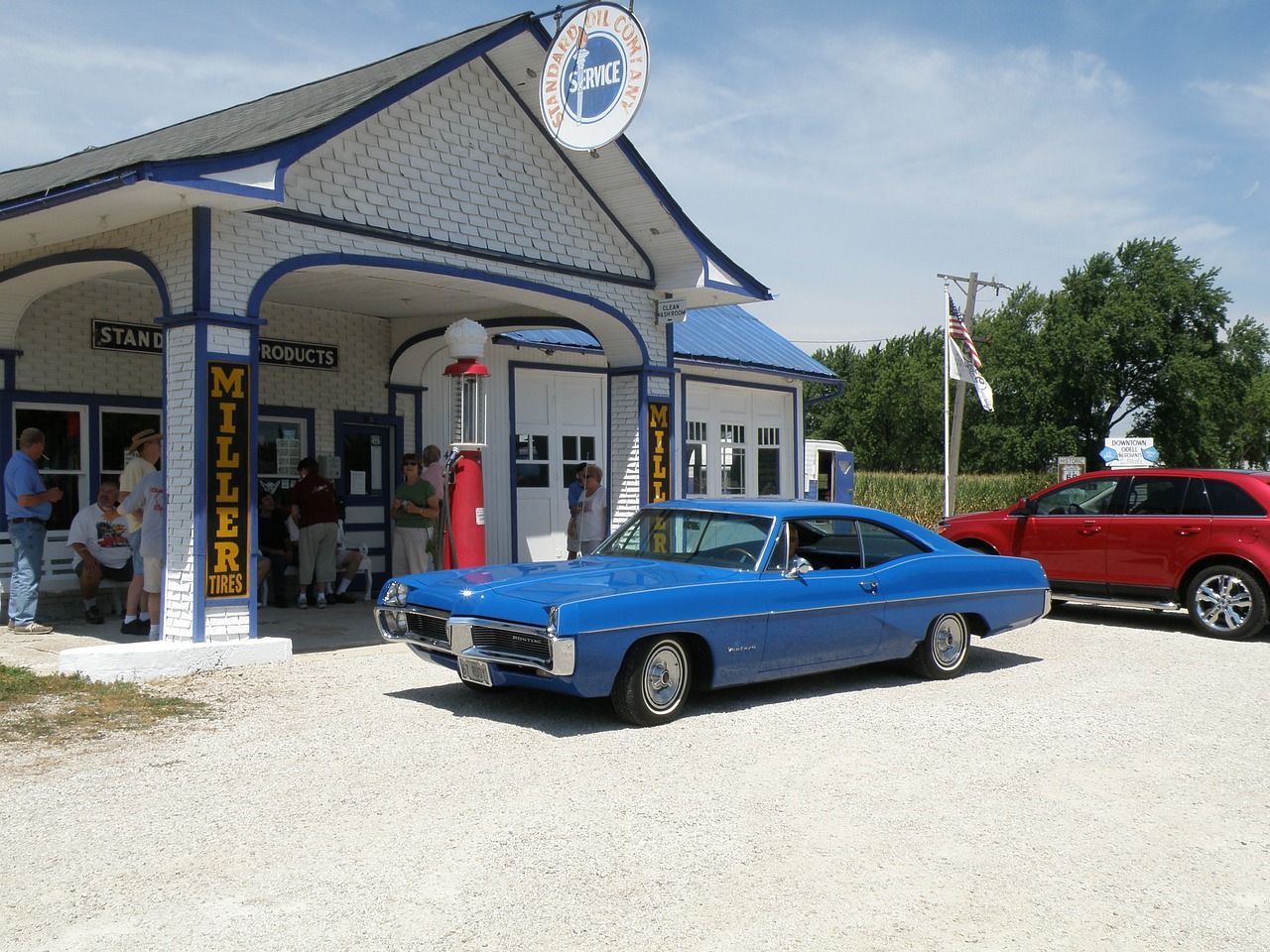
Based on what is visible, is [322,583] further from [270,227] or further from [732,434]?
[732,434]

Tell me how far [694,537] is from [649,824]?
330 centimetres

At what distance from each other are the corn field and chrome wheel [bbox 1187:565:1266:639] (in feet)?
62.5

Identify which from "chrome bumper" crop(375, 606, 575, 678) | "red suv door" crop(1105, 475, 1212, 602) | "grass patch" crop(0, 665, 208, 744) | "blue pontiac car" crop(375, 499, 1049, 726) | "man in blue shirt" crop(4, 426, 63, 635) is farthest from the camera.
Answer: "red suv door" crop(1105, 475, 1212, 602)

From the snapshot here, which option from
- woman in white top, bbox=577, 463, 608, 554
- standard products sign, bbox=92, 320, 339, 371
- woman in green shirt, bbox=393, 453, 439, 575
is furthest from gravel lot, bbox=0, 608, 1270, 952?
standard products sign, bbox=92, 320, 339, 371

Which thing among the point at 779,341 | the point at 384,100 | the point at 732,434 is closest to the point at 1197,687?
the point at 384,100

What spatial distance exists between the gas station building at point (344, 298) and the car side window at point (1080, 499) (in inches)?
158

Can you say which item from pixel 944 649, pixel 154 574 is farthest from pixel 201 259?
pixel 944 649

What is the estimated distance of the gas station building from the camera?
30.0 feet

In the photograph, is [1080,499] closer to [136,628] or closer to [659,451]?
[659,451]

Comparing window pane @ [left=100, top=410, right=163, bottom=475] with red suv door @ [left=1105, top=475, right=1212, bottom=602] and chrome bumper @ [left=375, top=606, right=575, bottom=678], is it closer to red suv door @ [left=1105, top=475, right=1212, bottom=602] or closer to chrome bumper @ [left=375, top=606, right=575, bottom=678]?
chrome bumper @ [left=375, top=606, right=575, bottom=678]

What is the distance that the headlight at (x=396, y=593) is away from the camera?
7707 millimetres

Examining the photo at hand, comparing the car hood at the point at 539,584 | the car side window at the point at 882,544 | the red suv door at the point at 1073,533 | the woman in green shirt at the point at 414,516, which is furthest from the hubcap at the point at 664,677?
the red suv door at the point at 1073,533

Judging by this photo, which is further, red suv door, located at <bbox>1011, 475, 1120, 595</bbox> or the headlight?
red suv door, located at <bbox>1011, 475, 1120, 595</bbox>

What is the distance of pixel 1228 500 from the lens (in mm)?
11812
